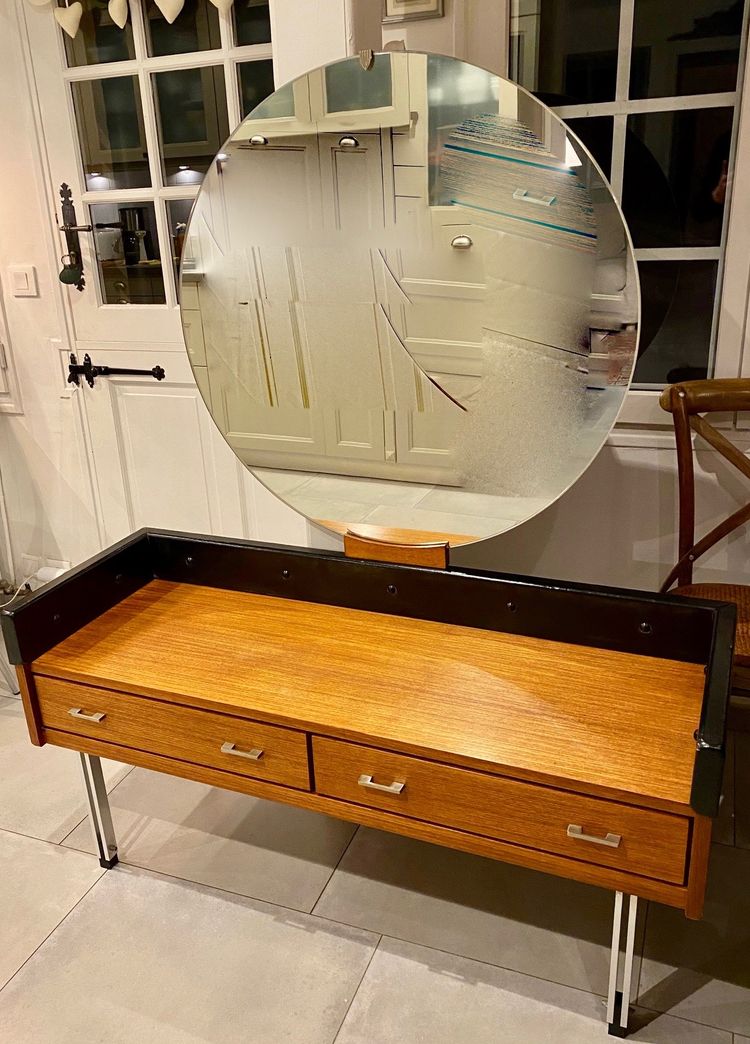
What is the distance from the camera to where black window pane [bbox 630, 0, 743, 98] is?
65.0 inches

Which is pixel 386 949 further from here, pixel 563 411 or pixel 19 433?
pixel 19 433

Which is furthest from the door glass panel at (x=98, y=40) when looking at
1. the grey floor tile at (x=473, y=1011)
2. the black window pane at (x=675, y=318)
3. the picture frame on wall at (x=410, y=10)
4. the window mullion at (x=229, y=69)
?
the grey floor tile at (x=473, y=1011)

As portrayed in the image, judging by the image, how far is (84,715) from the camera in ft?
4.80

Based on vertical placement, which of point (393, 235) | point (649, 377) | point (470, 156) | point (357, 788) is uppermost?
point (470, 156)

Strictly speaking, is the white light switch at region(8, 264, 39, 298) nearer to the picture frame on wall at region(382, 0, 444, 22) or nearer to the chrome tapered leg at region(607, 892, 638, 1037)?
the picture frame on wall at region(382, 0, 444, 22)

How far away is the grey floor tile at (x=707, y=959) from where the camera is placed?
4.46 ft

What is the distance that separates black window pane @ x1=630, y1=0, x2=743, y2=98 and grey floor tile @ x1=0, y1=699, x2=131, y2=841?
1.94 meters

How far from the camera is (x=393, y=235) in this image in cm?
146

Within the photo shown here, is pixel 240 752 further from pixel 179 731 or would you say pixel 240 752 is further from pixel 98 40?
pixel 98 40

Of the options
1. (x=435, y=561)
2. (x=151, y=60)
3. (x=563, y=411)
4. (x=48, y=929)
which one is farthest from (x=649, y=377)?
(x=48, y=929)

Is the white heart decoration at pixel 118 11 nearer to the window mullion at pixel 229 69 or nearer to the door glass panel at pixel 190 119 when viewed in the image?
the door glass panel at pixel 190 119

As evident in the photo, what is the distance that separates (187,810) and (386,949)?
0.59 meters

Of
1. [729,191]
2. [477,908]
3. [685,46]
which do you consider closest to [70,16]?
[685,46]

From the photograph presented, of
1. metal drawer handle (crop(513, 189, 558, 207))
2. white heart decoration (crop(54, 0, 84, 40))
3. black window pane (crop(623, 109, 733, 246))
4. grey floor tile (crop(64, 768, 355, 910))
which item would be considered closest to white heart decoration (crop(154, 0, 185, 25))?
white heart decoration (crop(54, 0, 84, 40))
